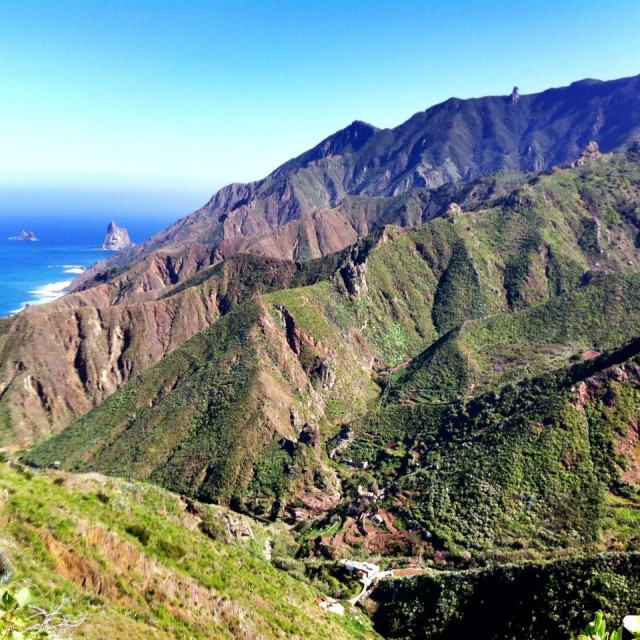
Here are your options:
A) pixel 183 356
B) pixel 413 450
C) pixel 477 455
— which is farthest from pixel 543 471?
pixel 183 356

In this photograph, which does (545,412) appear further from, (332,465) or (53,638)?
(53,638)

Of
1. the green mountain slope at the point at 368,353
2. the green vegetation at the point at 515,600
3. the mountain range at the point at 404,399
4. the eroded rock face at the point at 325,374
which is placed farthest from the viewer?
the eroded rock face at the point at 325,374

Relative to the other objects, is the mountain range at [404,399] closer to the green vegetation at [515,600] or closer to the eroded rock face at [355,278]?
the green vegetation at [515,600]

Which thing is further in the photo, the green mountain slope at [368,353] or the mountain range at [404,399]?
the green mountain slope at [368,353]

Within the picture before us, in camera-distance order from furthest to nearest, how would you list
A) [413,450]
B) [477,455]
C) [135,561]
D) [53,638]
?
[413,450], [477,455], [135,561], [53,638]

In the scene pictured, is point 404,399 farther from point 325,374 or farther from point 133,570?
point 133,570

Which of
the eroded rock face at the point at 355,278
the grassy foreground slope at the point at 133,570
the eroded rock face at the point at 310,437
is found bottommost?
the eroded rock face at the point at 310,437

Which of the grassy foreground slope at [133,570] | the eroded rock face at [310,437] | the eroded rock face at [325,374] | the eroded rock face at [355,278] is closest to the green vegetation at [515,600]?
the grassy foreground slope at [133,570]
